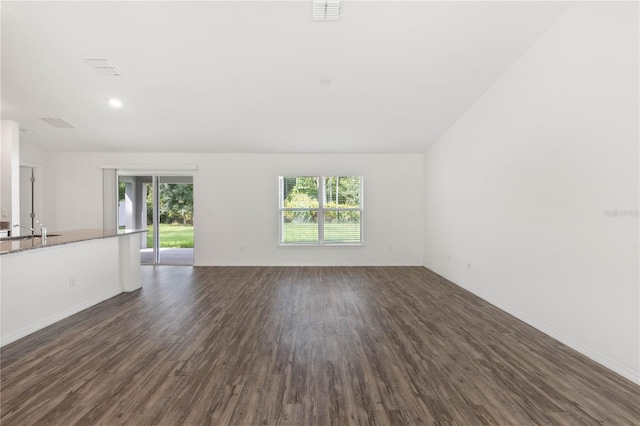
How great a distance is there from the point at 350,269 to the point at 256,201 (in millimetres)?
2579

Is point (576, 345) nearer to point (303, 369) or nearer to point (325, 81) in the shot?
point (303, 369)

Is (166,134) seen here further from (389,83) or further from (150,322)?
(389,83)

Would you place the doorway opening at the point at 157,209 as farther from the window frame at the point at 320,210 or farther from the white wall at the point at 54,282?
the white wall at the point at 54,282

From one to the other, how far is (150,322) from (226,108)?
325 cm

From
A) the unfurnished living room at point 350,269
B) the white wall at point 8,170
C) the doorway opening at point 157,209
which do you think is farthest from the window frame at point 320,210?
the white wall at point 8,170

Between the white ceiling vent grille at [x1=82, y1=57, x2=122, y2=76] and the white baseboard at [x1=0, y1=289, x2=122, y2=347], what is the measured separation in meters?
2.97

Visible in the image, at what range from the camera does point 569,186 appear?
110 inches

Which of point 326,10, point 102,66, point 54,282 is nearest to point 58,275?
point 54,282

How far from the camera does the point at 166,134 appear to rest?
557 cm

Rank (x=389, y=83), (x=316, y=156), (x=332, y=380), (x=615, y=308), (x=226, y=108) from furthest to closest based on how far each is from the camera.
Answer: (x=316, y=156) → (x=226, y=108) → (x=389, y=83) → (x=615, y=308) → (x=332, y=380)

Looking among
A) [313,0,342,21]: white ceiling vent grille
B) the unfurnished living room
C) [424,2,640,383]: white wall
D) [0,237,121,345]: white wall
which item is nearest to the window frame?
the unfurnished living room

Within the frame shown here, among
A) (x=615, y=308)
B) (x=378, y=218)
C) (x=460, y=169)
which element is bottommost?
(x=615, y=308)

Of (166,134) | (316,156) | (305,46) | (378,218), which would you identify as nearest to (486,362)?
(305,46)

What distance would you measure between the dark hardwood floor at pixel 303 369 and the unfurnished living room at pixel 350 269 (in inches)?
0.8
